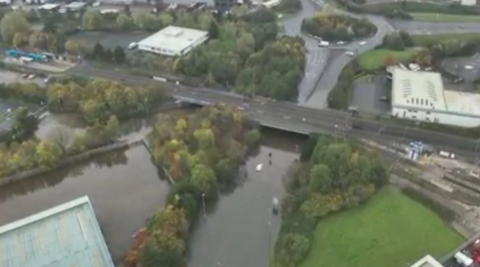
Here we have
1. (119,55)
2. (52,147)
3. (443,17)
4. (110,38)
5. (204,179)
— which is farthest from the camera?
(443,17)

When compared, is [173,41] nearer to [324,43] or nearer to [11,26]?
[324,43]

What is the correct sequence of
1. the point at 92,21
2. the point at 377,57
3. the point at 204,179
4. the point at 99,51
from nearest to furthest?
1. the point at 204,179
2. the point at 99,51
3. the point at 377,57
4. the point at 92,21

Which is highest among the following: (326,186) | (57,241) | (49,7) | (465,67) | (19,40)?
(57,241)

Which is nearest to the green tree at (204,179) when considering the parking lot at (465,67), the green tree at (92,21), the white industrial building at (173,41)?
the white industrial building at (173,41)

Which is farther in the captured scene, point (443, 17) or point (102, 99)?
point (443, 17)

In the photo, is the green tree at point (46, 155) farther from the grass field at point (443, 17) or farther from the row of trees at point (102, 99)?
the grass field at point (443, 17)

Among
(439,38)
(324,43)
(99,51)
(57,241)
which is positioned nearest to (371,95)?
(324,43)
